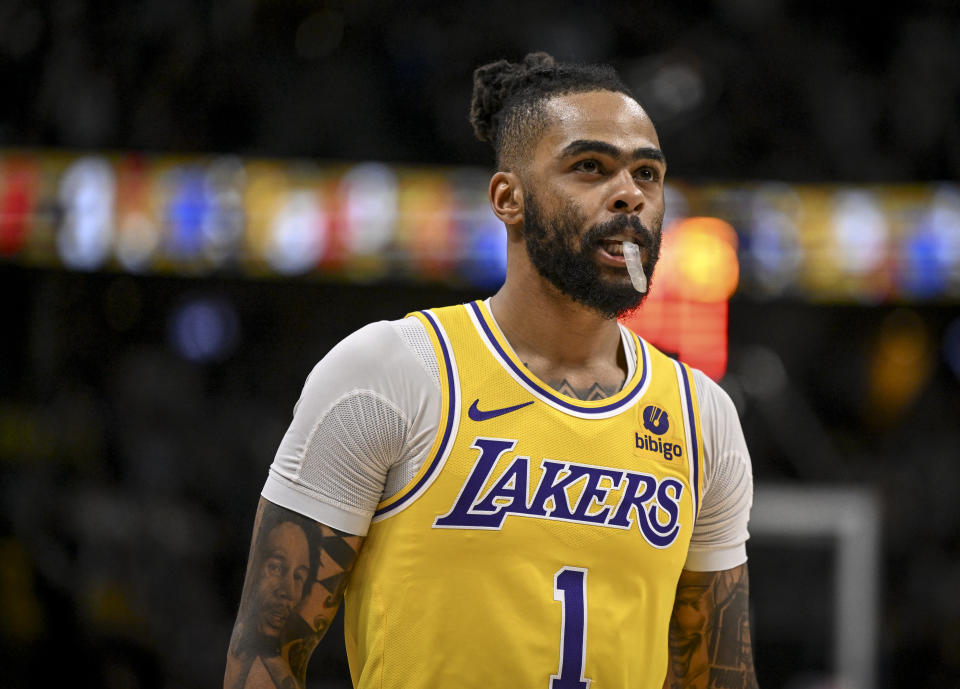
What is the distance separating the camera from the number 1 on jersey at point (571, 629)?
254 centimetres

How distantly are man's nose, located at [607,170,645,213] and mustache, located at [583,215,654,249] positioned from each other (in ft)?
0.07

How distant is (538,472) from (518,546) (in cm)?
16

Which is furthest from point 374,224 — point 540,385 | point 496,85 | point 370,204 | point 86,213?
point 540,385

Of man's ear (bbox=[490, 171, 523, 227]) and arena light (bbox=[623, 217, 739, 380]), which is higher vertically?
arena light (bbox=[623, 217, 739, 380])

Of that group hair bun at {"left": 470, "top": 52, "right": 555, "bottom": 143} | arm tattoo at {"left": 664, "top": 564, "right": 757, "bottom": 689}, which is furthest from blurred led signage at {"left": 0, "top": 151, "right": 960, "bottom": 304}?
arm tattoo at {"left": 664, "top": 564, "right": 757, "bottom": 689}

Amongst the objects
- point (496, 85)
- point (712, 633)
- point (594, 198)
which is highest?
point (496, 85)

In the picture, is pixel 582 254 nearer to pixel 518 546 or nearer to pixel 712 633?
pixel 518 546

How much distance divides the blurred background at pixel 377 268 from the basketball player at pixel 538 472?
6040 millimetres

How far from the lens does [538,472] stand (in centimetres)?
261

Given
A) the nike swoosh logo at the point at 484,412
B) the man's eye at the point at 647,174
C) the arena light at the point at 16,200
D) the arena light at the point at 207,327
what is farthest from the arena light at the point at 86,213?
the nike swoosh logo at the point at 484,412

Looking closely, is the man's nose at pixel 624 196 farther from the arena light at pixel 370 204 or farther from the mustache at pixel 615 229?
the arena light at pixel 370 204

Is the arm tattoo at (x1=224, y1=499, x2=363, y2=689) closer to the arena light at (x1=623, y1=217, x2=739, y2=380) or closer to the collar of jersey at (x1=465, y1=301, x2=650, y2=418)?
the collar of jersey at (x1=465, y1=301, x2=650, y2=418)

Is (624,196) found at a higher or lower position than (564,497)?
higher

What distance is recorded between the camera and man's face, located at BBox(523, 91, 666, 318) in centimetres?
271
